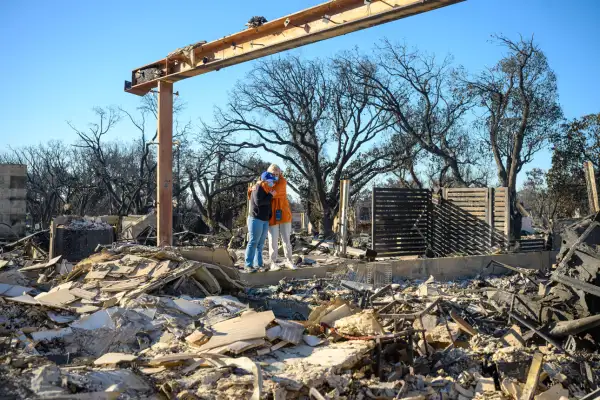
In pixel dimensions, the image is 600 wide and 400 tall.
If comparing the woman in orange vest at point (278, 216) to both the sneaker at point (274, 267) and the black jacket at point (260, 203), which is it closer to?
the sneaker at point (274, 267)

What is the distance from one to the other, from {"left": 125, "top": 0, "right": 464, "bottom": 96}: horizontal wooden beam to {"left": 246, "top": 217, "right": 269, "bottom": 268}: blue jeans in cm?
301

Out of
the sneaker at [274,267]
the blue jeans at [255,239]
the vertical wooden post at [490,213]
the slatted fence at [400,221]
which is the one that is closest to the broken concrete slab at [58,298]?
the blue jeans at [255,239]

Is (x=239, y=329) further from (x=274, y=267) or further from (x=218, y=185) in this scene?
(x=218, y=185)

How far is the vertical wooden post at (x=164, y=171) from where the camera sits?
36.1ft

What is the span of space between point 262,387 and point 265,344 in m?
0.88

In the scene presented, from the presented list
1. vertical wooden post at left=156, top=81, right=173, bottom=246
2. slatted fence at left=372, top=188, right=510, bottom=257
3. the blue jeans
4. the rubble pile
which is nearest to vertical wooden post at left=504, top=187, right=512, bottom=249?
slatted fence at left=372, top=188, right=510, bottom=257

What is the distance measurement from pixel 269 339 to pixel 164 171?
23.5ft

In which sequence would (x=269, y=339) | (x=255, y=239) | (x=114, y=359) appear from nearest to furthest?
(x=114, y=359) → (x=269, y=339) → (x=255, y=239)

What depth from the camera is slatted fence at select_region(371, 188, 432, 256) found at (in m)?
12.3

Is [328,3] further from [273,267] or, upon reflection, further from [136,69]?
[136,69]

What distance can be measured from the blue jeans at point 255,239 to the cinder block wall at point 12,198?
10.6 meters

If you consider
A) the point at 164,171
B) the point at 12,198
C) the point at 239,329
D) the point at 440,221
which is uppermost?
the point at 164,171

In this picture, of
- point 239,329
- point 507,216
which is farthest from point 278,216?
point 507,216

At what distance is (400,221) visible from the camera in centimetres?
1267
